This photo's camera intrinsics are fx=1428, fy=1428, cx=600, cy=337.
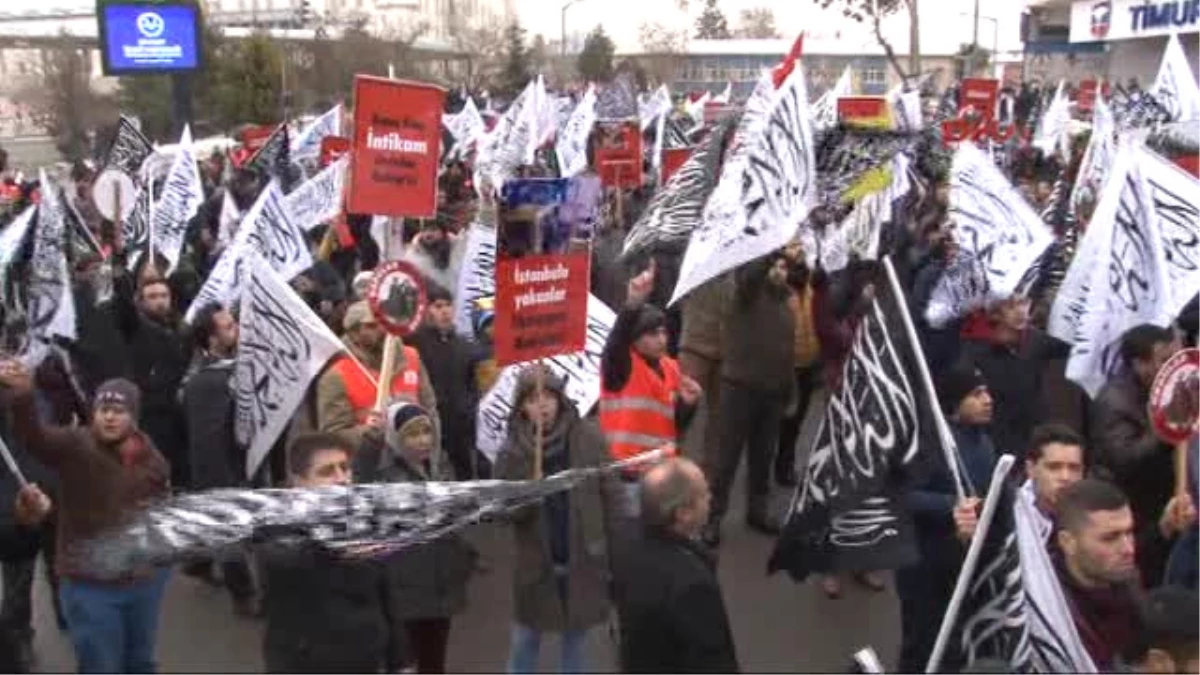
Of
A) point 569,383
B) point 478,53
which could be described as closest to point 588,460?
point 569,383

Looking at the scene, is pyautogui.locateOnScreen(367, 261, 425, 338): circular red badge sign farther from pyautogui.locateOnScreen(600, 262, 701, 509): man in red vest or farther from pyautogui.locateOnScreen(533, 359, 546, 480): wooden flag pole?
pyautogui.locateOnScreen(533, 359, 546, 480): wooden flag pole

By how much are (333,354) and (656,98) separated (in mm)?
14461

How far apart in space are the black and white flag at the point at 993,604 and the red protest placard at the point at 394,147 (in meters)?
4.15

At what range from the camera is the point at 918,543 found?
4781 millimetres

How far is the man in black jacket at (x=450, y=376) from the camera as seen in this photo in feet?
23.8

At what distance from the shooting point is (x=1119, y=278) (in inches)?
236

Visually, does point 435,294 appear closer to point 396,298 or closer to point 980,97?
point 396,298

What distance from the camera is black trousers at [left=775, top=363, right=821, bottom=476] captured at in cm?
827

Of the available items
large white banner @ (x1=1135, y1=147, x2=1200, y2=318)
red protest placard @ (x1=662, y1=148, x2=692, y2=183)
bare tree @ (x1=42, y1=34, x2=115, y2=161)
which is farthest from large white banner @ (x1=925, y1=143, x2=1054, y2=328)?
bare tree @ (x1=42, y1=34, x2=115, y2=161)

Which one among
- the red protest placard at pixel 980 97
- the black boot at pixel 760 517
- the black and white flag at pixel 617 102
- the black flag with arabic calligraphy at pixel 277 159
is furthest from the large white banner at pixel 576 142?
the black boot at pixel 760 517

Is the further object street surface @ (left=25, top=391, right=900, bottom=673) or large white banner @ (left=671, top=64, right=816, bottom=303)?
large white banner @ (left=671, top=64, right=816, bottom=303)

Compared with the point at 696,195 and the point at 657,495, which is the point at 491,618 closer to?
the point at 696,195

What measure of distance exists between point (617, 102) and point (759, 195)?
12058mm

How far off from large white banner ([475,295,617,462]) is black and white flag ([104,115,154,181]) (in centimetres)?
672
